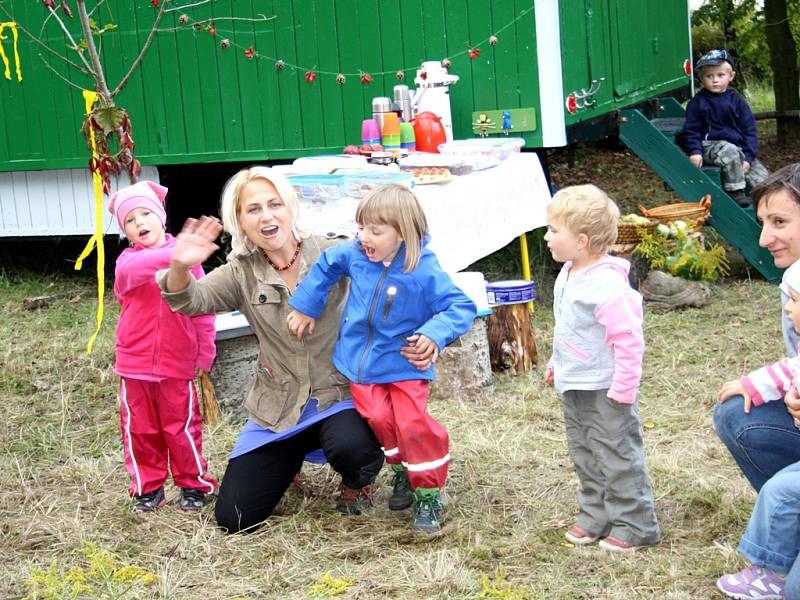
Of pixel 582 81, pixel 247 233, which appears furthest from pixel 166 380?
pixel 582 81

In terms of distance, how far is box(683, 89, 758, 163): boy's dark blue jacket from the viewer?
7.82m

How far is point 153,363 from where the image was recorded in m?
3.91

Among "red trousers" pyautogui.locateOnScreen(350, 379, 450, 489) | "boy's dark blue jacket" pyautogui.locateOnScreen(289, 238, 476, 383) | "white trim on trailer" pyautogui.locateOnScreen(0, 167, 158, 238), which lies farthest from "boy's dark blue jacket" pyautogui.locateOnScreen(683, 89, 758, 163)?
"red trousers" pyautogui.locateOnScreen(350, 379, 450, 489)

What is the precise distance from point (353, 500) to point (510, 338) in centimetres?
205

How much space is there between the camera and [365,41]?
748 centimetres

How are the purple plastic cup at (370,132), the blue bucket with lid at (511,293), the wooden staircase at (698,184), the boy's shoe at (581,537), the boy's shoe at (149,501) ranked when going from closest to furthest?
the boy's shoe at (581,537)
the boy's shoe at (149,501)
the blue bucket with lid at (511,293)
the purple plastic cup at (370,132)
the wooden staircase at (698,184)

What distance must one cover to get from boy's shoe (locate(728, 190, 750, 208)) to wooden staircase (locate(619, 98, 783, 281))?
0.16 metres

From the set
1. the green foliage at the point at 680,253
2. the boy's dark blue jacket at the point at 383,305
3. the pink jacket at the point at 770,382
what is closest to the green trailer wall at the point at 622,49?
the green foliage at the point at 680,253

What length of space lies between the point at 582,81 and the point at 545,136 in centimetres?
59

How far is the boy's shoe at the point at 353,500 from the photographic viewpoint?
3.96m

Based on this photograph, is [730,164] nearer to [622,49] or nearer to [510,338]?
[622,49]

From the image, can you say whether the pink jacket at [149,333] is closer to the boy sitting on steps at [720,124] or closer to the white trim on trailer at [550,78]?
the white trim on trailer at [550,78]

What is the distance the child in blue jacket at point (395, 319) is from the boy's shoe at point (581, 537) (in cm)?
47

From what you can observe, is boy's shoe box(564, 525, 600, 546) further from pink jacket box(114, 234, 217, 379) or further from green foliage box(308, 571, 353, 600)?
pink jacket box(114, 234, 217, 379)
